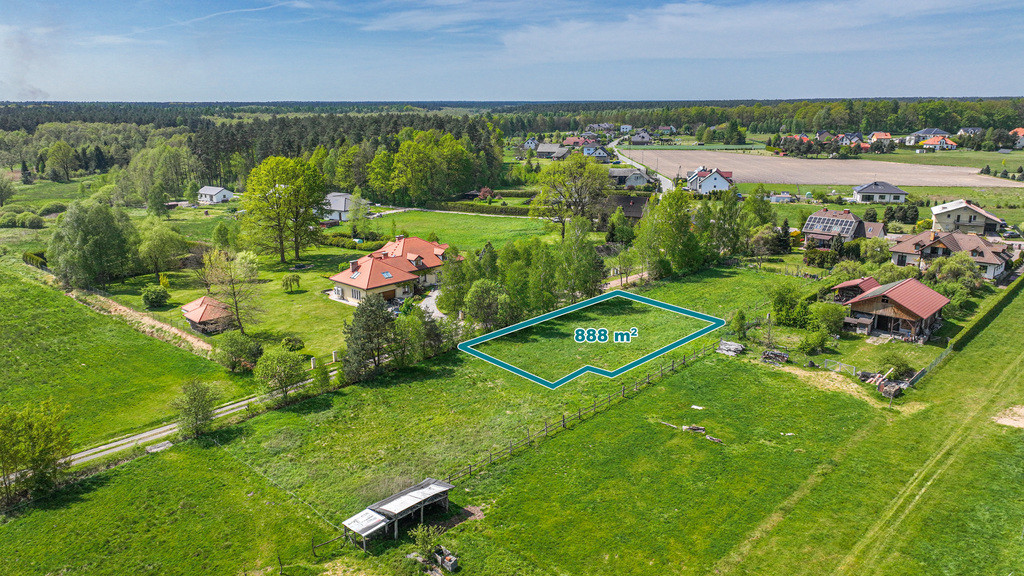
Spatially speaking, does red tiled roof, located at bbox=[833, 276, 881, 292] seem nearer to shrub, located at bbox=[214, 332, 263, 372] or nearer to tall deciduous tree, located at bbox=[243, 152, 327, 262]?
shrub, located at bbox=[214, 332, 263, 372]

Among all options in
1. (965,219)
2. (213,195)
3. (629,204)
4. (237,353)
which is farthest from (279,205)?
(965,219)

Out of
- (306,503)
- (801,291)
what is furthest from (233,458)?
(801,291)

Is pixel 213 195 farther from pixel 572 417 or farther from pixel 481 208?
pixel 572 417

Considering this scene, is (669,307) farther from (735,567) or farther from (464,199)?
(464,199)

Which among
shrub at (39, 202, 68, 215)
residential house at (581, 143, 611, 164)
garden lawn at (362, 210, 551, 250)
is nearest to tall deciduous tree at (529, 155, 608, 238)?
garden lawn at (362, 210, 551, 250)

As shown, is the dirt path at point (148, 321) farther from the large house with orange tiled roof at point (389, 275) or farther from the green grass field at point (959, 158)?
the green grass field at point (959, 158)

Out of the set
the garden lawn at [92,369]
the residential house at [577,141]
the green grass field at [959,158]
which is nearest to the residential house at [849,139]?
the green grass field at [959,158]
